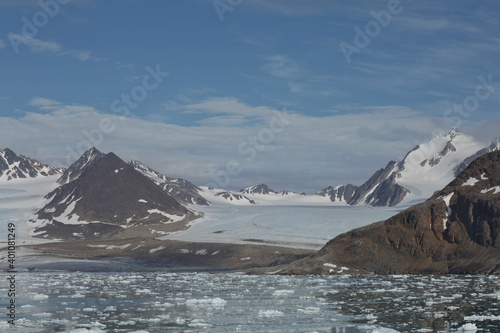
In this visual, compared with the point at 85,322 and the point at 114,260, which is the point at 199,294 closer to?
the point at 85,322

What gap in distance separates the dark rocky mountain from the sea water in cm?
2429

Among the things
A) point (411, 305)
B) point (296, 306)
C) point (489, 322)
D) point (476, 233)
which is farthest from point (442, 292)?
point (476, 233)

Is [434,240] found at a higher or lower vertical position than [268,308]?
higher

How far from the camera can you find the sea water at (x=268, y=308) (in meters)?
41.8

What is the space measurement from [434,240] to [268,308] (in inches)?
2372

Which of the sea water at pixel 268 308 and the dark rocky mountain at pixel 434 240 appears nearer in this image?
the sea water at pixel 268 308

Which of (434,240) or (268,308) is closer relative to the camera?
(268,308)

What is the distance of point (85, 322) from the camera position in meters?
45.2

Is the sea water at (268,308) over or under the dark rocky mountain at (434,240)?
under

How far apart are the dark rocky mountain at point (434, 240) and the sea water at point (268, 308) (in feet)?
79.7

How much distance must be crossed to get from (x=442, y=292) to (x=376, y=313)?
724 inches

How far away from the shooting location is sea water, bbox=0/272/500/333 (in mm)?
41847

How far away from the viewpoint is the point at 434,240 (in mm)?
105812

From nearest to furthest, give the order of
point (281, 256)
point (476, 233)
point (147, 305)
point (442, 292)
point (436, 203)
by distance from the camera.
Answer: point (147, 305), point (442, 292), point (476, 233), point (436, 203), point (281, 256)
